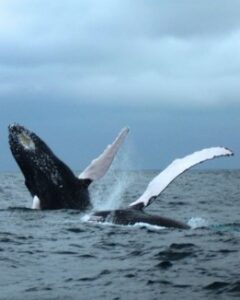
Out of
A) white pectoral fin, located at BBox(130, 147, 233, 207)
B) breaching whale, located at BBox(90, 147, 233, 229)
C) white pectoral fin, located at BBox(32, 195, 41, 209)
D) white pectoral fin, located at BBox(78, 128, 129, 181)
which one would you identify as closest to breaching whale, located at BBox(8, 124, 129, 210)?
white pectoral fin, located at BBox(78, 128, 129, 181)

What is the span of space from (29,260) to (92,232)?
8.08 feet

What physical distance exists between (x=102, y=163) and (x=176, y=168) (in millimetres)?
1734

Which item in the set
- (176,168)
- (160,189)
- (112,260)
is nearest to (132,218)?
(160,189)

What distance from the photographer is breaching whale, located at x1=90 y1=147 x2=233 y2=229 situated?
12.0 m

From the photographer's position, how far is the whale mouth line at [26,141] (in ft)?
44.2

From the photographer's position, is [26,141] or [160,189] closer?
[160,189]

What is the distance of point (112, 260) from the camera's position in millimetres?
9812

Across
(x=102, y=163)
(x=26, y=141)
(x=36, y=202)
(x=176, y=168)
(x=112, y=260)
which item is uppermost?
(x=26, y=141)

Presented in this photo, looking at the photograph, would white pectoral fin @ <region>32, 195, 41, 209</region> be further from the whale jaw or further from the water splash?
the water splash

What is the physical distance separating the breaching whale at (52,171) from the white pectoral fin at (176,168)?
1.35 metres

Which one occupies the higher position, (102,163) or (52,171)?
(102,163)

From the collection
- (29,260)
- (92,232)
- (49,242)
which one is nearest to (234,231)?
(92,232)

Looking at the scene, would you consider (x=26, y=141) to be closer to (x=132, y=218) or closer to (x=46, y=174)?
(x=46, y=174)

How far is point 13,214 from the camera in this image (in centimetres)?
1642
